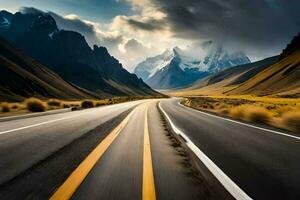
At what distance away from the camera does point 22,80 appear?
349 ft

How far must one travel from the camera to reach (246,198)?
381 centimetres

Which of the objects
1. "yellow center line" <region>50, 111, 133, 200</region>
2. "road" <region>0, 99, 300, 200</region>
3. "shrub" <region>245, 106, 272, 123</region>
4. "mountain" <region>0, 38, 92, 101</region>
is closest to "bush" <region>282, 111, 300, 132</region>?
"shrub" <region>245, 106, 272, 123</region>

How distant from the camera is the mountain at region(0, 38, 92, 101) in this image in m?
97.3

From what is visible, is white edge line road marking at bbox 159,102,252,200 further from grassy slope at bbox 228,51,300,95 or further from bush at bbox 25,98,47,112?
grassy slope at bbox 228,51,300,95

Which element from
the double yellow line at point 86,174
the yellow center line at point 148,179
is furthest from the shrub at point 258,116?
the yellow center line at point 148,179

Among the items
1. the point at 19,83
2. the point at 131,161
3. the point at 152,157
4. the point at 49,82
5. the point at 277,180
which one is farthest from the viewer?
the point at 49,82

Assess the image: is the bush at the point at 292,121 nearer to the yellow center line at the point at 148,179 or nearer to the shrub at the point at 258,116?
the shrub at the point at 258,116

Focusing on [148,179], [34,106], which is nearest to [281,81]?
[34,106]

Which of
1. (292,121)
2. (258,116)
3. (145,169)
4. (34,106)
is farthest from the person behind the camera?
(34,106)

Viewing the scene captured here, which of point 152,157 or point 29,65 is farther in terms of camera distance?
point 29,65

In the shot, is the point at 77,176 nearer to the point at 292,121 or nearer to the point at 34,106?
the point at 292,121

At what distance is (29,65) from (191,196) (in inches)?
5501

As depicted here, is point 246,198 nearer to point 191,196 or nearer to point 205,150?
point 191,196

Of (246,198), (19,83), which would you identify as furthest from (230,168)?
(19,83)
